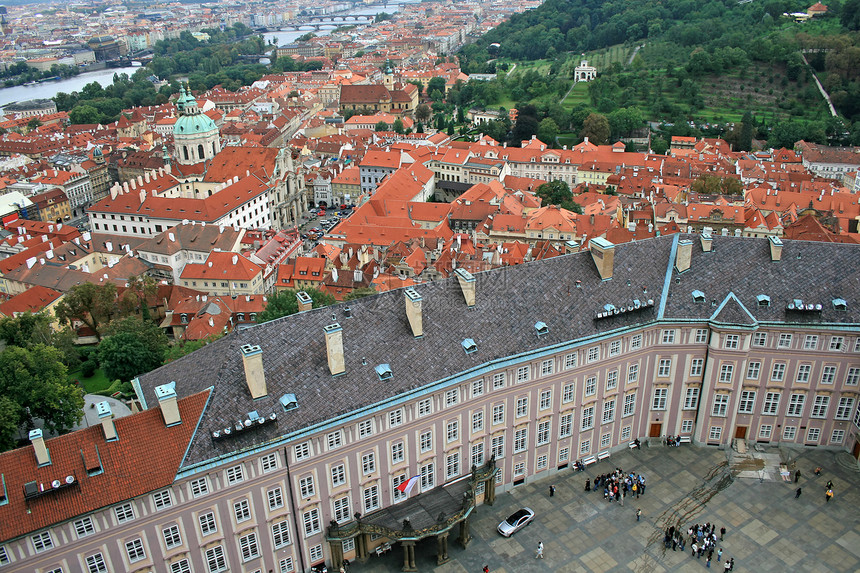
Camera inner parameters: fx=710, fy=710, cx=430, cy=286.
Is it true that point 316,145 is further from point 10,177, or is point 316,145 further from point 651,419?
point 651,419

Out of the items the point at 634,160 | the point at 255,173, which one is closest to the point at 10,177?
the point at 255,173

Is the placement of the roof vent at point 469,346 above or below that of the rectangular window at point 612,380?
above

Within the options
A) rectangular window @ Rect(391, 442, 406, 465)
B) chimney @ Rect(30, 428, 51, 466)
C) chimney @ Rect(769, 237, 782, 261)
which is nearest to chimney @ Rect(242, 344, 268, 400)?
rectangular window @ Rect(391, 442, 406, 465)

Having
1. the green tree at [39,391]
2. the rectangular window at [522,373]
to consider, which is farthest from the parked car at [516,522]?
the green tree at [39,391]

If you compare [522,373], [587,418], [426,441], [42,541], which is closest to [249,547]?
[42,541]

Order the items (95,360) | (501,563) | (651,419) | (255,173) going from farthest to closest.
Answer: (255,173) < (95,360) < (651,419) < (501,563)

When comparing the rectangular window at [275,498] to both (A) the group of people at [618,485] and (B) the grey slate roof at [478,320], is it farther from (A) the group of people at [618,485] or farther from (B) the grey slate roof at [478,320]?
(A) the group of people at [618,485]

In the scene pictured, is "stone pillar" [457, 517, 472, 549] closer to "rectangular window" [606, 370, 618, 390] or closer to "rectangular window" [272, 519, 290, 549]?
"rectangular window" [272, 519, 290, 549]
